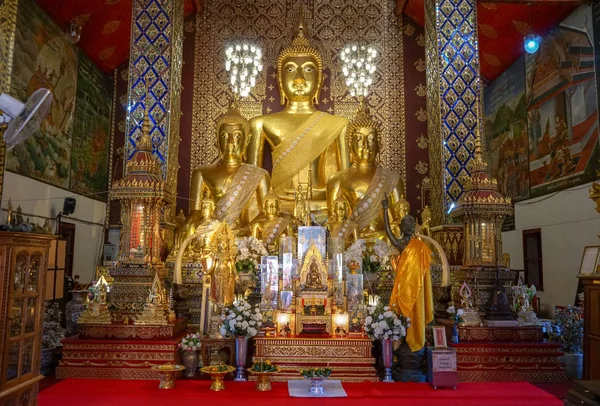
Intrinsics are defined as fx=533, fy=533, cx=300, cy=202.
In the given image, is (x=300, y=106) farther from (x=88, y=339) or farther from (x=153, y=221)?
(x=88, y=339)

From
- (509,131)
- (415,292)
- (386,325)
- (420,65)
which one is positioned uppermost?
(420,65)

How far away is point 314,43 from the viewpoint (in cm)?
904

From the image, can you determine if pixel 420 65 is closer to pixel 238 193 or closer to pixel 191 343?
pixel 238 193

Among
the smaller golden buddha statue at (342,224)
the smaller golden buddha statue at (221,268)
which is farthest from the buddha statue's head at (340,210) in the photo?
the smaller golden buddha statue at (221,268)

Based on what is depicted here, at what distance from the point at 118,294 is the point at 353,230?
9.98ft

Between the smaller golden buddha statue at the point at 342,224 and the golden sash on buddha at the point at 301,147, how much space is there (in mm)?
1304

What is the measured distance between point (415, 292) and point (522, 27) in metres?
5.43

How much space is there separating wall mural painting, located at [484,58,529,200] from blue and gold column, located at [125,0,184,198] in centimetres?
558

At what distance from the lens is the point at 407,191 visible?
8.62 metres

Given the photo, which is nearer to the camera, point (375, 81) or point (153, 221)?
point (153, 221)

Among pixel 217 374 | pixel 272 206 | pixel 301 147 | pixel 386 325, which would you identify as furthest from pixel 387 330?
pixel 301 147

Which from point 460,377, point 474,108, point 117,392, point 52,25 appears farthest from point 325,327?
point 52,25

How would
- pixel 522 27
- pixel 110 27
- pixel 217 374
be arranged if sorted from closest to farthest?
pixel 217 374 → pixel 522 27 → pixel 110 27

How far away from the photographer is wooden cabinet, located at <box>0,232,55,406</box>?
3.12 metres
